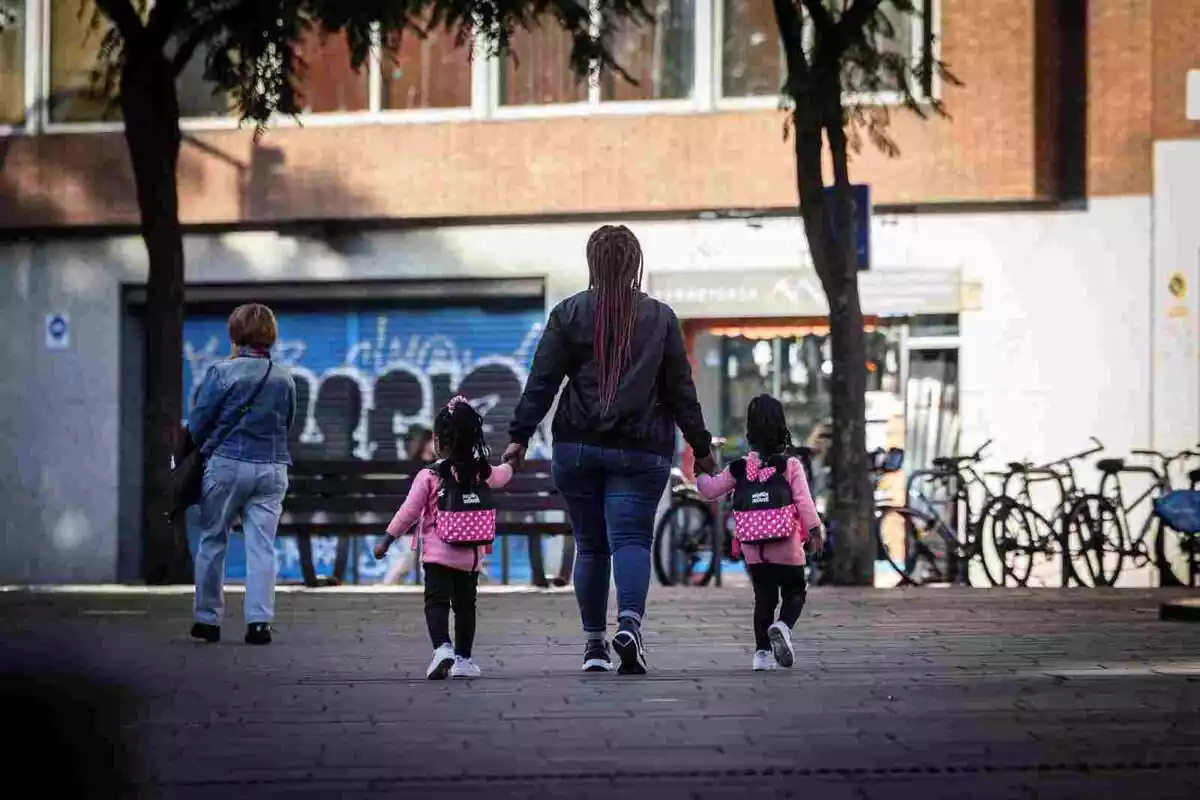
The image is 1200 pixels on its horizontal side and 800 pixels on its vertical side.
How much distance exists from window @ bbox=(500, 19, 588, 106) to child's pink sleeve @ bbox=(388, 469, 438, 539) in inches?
538

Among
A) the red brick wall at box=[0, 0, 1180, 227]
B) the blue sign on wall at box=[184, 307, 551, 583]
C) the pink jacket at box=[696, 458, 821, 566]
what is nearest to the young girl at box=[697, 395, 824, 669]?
the pink jacket at box=[696, 458, 821, 566]

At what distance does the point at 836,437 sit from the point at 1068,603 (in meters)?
2.89

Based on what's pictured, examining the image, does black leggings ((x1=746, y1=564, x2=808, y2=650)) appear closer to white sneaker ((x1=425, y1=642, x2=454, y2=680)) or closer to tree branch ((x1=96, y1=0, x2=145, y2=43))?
white sneaker ((x1=425, y1=642, x2=454, y2=680))

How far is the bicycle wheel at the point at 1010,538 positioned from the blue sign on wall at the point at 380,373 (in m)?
5.36

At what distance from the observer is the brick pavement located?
5.80m

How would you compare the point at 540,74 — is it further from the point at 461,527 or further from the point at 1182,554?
the point at 461,527

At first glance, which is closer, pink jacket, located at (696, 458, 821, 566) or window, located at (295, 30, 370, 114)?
pink jacket, located at (696, 458, 821, 566)

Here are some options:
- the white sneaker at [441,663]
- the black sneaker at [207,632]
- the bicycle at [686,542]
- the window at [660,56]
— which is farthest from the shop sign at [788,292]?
the white sneaker at [441,663]

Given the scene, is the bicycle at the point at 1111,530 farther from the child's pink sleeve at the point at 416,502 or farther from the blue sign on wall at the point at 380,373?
the child's pink sleeve at the point at 416,502

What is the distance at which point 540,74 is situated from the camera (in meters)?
22.3

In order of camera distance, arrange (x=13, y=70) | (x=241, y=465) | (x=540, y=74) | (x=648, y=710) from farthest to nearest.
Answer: (x=13, y=70)
(x=540, y=74)
(x=241, y=465)
(x=648, y=710)

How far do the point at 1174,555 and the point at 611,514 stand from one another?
1258cm

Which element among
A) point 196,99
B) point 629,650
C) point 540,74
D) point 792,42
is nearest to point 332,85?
point 196,99

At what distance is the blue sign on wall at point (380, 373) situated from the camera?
22625mm
